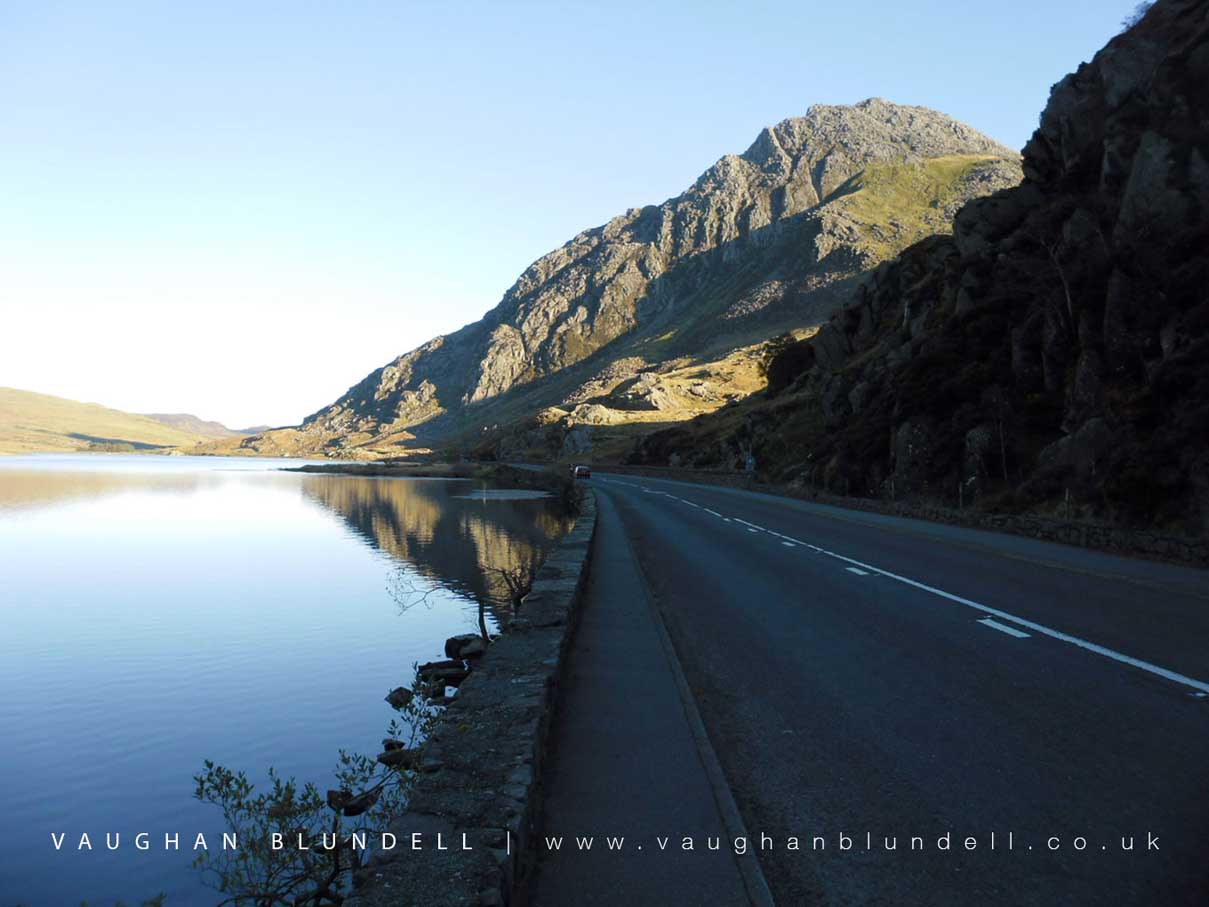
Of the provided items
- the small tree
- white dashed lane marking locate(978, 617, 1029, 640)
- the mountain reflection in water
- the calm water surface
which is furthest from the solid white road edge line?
the mountain reflection in water

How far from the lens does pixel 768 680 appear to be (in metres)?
7.20

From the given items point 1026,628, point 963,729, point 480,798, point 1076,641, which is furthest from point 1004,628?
point 480,798

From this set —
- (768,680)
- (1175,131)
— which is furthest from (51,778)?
(1175,131)

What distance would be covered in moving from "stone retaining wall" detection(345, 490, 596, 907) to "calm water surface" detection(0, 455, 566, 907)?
3157mm

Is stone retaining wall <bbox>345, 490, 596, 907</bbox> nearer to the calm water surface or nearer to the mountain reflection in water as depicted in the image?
the calm water surface

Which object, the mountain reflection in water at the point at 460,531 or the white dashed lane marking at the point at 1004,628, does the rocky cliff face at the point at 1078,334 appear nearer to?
the white dashed lane marking at the point at 1004,628

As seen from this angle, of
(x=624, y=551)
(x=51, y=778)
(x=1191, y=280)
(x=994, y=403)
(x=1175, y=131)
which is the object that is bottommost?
(x=51, y=778)

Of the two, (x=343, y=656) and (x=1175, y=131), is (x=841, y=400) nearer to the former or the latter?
(x=1175, y=131)

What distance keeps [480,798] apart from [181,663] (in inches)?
512

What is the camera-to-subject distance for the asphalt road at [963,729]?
372 centimetres

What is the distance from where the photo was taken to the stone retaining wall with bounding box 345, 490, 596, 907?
3.32 m

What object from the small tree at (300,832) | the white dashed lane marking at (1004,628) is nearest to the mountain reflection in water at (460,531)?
the small tree at (300,832)

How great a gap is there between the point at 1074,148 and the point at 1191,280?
15716 mm

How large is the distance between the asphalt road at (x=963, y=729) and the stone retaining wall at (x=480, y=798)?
1.90 feet
